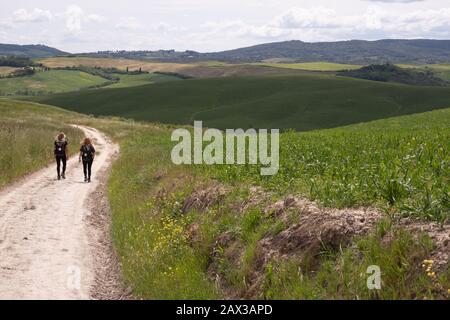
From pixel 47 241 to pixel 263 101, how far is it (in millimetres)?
90271

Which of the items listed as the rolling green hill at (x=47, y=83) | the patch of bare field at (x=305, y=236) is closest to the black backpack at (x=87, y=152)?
the patch of bare field at (x=305, y=236)

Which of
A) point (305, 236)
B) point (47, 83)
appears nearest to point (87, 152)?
point (305, 236)

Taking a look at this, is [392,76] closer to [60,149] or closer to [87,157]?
[87,157]

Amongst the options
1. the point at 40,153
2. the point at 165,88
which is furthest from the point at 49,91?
the point at 40,153

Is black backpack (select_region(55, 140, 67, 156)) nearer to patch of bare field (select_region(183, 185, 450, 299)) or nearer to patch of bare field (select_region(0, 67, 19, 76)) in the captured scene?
patch of bare field (select_region(183, 185, 450, 299))

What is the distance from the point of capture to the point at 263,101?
10056 centimetres

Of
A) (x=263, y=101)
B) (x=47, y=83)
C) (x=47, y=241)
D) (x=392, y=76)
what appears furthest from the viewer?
(x=47, y=83)

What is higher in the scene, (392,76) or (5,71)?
(5,71)

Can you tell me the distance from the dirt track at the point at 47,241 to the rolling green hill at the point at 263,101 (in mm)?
62042

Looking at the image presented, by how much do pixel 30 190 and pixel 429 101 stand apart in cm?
9007

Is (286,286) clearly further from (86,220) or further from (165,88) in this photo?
(165,88)

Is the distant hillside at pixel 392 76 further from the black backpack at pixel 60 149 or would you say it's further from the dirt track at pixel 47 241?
the dirt track at pixel 47 241

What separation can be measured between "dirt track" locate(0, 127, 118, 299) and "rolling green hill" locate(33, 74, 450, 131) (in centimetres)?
6204

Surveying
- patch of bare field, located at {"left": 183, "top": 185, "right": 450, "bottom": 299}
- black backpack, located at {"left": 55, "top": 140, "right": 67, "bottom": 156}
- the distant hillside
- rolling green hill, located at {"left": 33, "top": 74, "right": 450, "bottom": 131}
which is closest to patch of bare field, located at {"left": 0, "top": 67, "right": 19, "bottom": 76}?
rolling green hill, located at {"left": 33, "top": 74, "right": 450, "bottom": 131}
